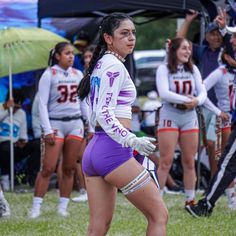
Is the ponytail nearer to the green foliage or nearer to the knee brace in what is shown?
the knee brace

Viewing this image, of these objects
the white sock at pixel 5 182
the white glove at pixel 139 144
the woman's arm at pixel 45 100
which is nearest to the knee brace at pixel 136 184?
the white glove at pixel 139 144

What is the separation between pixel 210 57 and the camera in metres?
10.5

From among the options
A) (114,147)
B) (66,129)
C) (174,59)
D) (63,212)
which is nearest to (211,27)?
(174,59)

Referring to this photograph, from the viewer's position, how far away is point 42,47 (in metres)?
10.4

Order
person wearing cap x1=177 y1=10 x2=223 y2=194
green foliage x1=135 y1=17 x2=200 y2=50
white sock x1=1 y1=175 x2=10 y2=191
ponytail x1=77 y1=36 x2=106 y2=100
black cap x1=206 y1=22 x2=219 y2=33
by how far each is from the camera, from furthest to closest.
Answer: green foliage x1=135 y1=17 x2=200 y2=50 → white sock x1=1 y1=175 x2=10 y2=191 → person wearing cap x1=177 y1=10 x2=223 y2=194 → black cap x1=206 y1=22 x2=219 y2=33 → ponytail x1=77 y1=36 x2=106 y2=100

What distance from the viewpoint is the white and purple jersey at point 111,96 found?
487cm

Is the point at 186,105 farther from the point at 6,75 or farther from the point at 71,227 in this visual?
the point at 6,75

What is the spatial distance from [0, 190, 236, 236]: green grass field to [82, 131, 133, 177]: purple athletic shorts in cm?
231

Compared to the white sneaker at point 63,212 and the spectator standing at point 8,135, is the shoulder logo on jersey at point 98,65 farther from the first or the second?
the spectator standing at point 8,135

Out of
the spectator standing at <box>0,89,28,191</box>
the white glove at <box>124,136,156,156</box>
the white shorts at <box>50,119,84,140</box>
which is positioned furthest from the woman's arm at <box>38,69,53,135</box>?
the white glove at <box>124,136,156,156</box>

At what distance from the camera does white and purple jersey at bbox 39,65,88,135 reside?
8.44 metres

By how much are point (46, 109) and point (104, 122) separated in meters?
3.59

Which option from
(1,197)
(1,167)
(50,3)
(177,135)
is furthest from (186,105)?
(1,167)

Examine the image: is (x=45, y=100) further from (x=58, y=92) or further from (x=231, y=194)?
(x=231, y=194)
